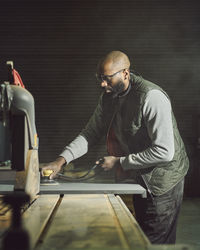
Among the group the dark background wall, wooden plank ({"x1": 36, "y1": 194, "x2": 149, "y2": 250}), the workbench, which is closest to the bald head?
the workbench

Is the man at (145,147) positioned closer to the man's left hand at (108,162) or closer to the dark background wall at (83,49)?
the man's left hand at (108,162)

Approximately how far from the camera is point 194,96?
9.00 meters

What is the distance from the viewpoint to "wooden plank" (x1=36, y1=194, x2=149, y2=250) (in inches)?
53.1

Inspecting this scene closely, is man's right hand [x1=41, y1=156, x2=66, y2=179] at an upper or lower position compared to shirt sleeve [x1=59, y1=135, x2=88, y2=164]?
lower

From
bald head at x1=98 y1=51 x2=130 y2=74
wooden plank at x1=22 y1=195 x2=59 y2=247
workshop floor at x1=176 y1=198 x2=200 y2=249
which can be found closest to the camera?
wooden plank at x1=22 y1=195 x2=59 y2=247

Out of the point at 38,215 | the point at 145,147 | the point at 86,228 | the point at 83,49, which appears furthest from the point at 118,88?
the point at 83,49

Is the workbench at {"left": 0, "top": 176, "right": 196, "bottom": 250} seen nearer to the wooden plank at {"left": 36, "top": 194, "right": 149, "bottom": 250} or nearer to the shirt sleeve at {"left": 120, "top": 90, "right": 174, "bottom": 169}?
the wooden plank at {"left": 36, "top": 194, "right": 149, "bottom": 250}

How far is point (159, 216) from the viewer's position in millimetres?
3070

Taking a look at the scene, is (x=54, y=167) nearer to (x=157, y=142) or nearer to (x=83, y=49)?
(x=157, y=142)

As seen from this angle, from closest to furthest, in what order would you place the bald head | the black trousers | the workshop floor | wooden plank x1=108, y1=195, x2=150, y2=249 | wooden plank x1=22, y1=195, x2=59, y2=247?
1. wooden plank x1=108, y1=195, x2=150, y2=249
2. wooden plank x1=22, y1=195, x2=59, y2=247
3. the black trousers
4. the bald head
5. the workshop floor

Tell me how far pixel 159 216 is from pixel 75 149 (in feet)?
2.91

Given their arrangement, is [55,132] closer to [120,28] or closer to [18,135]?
[120,28]

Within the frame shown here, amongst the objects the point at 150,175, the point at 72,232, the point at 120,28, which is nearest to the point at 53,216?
the point at 72,232

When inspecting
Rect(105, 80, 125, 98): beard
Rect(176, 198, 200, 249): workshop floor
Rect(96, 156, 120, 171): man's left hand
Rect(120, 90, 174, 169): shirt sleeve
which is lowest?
Rect(176, 198, 200, 249): workshop floor
